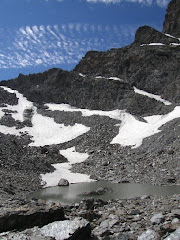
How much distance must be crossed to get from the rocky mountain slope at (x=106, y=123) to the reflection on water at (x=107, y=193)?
162 cm

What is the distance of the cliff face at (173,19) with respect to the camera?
106250mm

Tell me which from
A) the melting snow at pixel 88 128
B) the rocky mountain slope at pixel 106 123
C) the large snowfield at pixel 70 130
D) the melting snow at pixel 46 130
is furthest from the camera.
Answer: the melting snow at pixel 46 130

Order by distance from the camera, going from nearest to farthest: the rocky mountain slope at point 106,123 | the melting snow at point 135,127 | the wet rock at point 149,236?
the wet rock at point 149,236 < the rocky mountain slope at point 106,123 < the melting snow at point 135,127

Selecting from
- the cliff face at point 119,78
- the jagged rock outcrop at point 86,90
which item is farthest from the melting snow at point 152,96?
the jagged rock outcrop at point 86,90

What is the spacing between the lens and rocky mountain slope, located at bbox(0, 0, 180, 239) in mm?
26656

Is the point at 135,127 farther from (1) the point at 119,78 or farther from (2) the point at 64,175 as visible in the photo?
(1) the point at 119,78

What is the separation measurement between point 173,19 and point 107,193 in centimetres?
9917

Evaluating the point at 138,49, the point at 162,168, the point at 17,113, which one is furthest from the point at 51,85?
the point at 162,168

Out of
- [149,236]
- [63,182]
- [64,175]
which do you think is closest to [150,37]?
[64,175]

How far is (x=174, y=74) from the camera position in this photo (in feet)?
252

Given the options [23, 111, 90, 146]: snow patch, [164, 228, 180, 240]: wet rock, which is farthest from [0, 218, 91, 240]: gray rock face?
[23, 111, 90, 146]: snow patch

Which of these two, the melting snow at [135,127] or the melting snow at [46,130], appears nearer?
the melting snow at [135,127]

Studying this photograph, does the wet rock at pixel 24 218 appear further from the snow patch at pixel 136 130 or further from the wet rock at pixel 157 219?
Answer: the snow patch at pixel 136 130

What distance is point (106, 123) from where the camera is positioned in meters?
60.0
